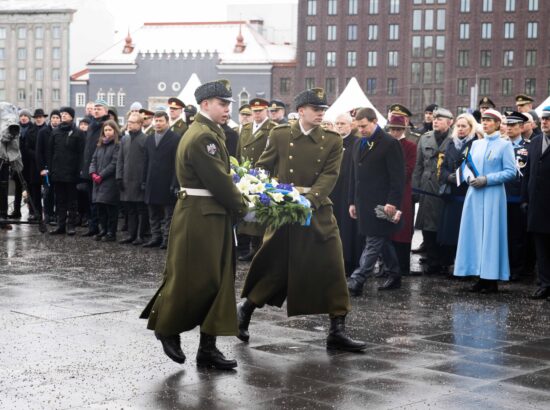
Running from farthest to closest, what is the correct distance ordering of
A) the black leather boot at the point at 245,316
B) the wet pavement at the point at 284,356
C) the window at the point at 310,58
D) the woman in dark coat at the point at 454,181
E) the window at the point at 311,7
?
the window at the point at 311,7 < the window at the point at 310,58 < the woman in dark coat at the point at 454,181 < the black leather boot at the point at 245,316 < the wet pavement at the point at 284,356

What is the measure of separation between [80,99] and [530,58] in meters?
51.0

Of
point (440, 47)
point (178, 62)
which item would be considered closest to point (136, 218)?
point (178, 62)

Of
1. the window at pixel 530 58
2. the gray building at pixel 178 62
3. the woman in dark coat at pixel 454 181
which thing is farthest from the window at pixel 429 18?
the woman in dark coat at pixel 454 181

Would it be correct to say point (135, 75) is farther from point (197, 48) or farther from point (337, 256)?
point (337, 256)

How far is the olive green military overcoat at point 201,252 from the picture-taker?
22.6ft

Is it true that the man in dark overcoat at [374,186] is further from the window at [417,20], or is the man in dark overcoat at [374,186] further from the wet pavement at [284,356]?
the window at [417,20]

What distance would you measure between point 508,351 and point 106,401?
131 inches

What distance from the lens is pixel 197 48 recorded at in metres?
109

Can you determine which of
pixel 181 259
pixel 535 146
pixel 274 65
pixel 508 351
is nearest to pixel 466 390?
pixel 508 351

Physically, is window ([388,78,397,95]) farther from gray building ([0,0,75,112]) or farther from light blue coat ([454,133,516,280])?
light blue coat ([454,133,516,280])

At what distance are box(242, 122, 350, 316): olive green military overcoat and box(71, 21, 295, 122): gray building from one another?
99.4m

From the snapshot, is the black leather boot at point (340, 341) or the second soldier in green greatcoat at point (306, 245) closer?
the black leather boot at point (340, 341)

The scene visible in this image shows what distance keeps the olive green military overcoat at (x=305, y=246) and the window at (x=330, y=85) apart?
105913 mm

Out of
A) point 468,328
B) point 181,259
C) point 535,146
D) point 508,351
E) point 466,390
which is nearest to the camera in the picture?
point 466,390
